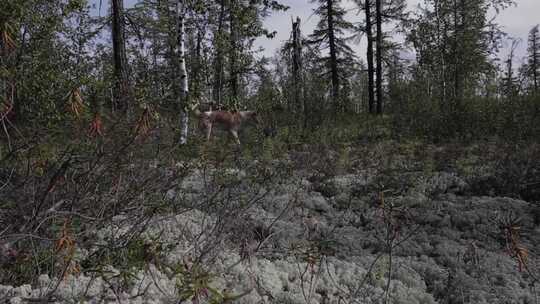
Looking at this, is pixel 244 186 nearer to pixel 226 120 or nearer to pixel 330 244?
pixel 330 244

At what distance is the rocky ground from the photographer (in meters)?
2.28

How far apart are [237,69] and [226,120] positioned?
7168mm

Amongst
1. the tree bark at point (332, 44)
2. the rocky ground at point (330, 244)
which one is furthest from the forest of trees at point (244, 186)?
the tree bark at point (332, 44)

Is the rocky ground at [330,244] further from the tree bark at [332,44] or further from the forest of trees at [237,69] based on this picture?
the tree bark at [332,44]

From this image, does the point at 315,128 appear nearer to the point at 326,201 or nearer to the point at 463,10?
the point at 326,201

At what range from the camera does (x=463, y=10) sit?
67.1 ft

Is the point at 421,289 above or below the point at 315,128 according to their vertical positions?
below

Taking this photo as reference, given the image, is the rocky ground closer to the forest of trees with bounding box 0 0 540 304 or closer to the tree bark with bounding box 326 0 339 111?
the forest of trees with bounding box 0 0 540 304

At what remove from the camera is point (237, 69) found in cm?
1809

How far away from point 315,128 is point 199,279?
1084 centimetres

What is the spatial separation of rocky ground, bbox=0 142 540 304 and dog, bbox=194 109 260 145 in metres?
4.34

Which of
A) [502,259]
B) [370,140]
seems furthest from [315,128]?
[502,259]

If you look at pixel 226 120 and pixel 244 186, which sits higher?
pixel 226 120

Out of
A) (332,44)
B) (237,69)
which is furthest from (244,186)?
(332,44)
